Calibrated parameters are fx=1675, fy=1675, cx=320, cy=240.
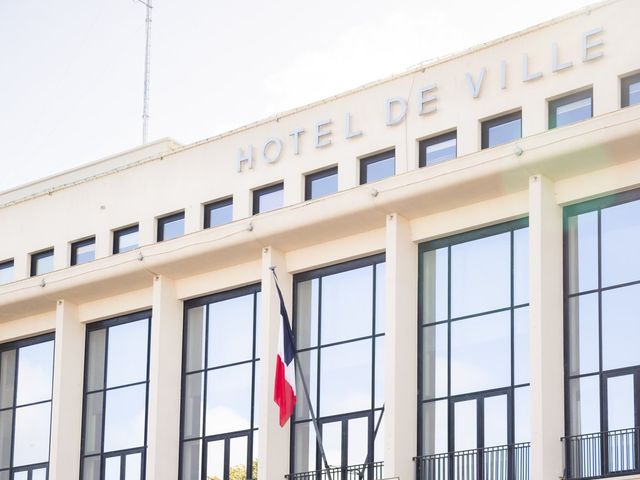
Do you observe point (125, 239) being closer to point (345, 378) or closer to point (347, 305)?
point (347, 305)

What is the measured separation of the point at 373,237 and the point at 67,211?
10.9m

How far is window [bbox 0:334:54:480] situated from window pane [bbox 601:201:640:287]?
17.7 m

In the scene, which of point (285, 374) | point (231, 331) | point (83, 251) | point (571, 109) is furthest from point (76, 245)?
point (571, 109)

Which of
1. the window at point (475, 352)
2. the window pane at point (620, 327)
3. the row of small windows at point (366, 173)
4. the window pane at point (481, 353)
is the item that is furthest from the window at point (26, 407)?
the window pane at point (620, 327)

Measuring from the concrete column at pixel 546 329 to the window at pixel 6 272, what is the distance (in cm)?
1793

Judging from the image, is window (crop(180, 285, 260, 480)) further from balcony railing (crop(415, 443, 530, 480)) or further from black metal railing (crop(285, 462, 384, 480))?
balcony railing (crop(415, 443, 530, 480))

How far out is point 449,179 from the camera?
37.0m

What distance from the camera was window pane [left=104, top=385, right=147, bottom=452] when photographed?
43.8 metres

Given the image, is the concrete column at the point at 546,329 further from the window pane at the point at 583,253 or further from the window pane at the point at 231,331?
the window pane at the point at 231,331

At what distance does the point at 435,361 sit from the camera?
37.9 meters

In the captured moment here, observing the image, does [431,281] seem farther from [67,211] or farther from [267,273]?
[67,211]

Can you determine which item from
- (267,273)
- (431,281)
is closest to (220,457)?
(267,273)

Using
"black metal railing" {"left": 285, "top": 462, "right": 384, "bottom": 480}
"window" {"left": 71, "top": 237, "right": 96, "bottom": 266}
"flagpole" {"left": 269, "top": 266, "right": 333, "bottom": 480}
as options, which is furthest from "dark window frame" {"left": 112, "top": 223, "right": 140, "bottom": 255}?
"black metal railing" {"left": 285, "top": 462, "right": 384, "bottom": 480}

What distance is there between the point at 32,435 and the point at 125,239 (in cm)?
629
